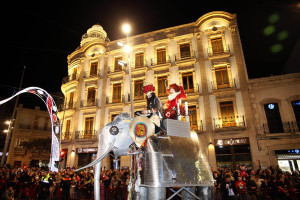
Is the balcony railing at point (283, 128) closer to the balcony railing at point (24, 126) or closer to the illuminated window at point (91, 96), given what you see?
the illuminated window at point (91, 96)

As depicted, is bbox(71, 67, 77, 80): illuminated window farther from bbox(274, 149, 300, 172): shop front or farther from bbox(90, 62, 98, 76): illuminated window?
bbox(274, 149, 300, 172): shop front

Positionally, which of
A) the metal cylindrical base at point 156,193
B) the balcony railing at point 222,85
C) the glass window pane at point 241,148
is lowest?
the metal cylindrical base at point 156,193

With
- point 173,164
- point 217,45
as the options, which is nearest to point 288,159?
point 217,45

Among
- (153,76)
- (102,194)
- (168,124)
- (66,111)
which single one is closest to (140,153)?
(168,124)

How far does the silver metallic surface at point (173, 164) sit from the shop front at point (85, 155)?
18.4 metres

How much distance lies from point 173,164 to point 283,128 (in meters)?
16.1

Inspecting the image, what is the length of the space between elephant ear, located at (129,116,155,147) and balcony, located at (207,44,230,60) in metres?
16.7

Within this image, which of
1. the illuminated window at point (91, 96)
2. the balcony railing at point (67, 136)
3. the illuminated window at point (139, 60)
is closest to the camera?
the balcony railing at point (67, 136)

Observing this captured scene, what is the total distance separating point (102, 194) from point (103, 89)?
15.0 m

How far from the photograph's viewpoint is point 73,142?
22.7 meters

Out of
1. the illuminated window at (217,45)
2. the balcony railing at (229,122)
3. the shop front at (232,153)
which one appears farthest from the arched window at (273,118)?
the illuminated window at (217,45)

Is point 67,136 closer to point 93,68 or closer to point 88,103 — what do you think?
point 88,103

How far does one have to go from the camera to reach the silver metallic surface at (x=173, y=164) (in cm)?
439

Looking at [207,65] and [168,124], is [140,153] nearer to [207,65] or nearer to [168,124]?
[168,124]
